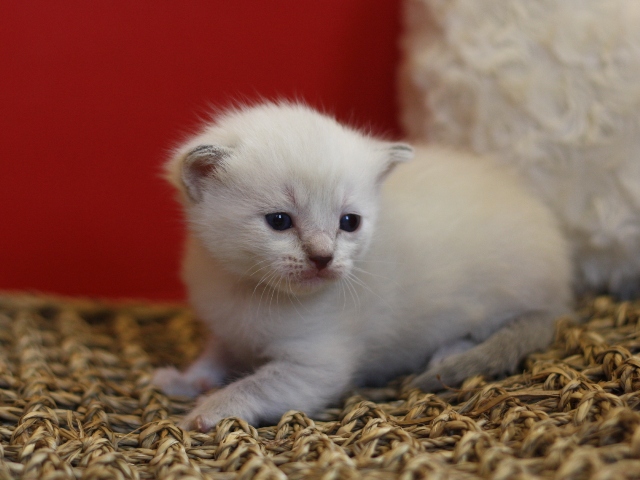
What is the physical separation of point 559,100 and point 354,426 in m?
1.35

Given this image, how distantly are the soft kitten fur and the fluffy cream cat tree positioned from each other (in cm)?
15

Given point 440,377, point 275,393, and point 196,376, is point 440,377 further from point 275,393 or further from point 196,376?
point 196,376

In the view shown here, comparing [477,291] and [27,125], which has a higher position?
[27,125]

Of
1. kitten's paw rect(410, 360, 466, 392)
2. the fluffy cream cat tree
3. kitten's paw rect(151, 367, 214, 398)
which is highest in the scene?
the fluffy cream cat tree

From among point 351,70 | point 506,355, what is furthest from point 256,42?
point 506,355

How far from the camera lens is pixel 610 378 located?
1.62m

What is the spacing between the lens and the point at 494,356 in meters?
1.85

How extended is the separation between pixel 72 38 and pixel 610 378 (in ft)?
7.03

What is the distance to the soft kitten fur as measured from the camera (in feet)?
5.27

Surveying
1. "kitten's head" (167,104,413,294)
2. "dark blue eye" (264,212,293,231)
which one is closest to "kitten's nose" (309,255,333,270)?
"kitten's head" (167,104,413,294)

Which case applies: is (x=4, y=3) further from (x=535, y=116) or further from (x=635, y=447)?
(x=635, y=447)

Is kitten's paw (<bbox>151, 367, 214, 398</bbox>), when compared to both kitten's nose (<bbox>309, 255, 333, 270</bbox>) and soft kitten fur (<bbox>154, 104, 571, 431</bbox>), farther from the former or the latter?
kitten's nose (<bbox>309, 255, 333, 270</bbox>)

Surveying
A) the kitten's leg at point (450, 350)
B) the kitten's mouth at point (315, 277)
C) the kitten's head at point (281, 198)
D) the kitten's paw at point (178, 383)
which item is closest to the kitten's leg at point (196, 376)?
the kitten's paw at point (178, 383)

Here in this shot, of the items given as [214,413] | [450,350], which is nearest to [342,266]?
[214,413]
